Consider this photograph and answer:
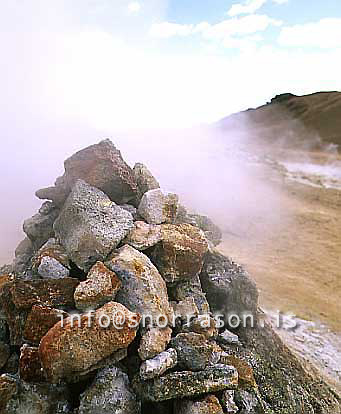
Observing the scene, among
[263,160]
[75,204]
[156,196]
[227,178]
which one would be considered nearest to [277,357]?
[156,196]

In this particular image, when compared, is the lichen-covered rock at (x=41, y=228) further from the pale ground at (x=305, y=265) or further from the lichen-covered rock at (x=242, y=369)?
the pale ground at (x=305, y=265)

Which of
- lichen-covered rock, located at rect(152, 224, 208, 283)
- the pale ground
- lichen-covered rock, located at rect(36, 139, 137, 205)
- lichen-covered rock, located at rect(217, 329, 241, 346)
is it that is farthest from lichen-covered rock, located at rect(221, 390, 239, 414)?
the pale ground

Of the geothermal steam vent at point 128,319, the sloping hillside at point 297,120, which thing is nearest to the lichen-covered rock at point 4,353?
the geothermal steam vent at point 128,319

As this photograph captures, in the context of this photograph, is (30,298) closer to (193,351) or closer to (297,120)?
(193,351)

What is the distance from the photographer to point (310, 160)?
1811 cm

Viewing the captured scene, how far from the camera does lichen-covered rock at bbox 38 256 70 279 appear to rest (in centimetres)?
308

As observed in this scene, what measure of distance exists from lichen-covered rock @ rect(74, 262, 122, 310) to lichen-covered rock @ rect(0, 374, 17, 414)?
53cm

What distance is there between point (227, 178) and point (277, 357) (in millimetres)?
10494

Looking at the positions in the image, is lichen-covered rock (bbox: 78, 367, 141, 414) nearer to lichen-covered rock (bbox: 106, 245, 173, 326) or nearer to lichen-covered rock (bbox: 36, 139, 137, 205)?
lichen-covered rock (bbox: 106, 245, 173, 326)

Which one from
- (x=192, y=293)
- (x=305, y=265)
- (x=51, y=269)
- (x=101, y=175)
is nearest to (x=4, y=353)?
(x=51, y=269)

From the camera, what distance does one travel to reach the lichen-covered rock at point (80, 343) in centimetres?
252

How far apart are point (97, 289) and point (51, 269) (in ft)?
1.55

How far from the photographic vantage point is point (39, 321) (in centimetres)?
271

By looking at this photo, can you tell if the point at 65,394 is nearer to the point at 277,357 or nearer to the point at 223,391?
the point at 223,391
